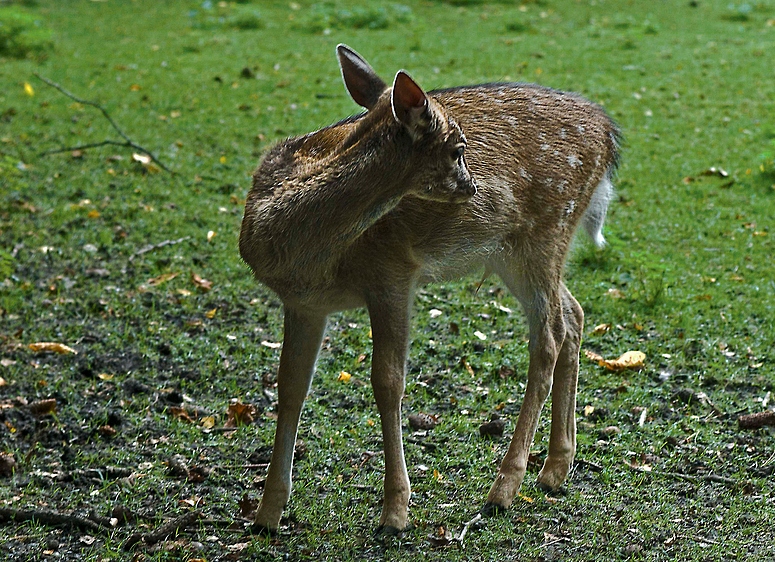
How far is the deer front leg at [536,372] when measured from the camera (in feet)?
15.7

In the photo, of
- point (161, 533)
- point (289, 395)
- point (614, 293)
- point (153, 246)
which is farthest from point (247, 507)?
point (153, 246)

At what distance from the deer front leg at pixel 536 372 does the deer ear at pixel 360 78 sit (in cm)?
132

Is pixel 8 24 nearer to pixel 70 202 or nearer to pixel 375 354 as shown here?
pixel 70 202

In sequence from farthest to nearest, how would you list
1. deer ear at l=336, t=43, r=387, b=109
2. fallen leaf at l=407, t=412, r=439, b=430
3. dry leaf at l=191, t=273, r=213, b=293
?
dry leaf at l=191, t=273, r=213, b=293 → fallen leaf at l=407, t=412, r=439, b=430 → deer ear at l=336, t=43, r=387, b=109

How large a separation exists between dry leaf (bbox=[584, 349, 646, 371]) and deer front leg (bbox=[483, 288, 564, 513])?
1.27 m

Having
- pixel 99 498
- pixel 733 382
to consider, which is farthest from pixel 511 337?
pixel 99 498

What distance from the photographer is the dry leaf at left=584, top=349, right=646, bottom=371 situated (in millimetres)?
6062

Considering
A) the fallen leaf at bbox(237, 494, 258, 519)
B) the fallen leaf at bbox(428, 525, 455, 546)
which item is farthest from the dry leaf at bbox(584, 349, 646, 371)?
the fallen leaf at bbox(237, 494, 258, 519)

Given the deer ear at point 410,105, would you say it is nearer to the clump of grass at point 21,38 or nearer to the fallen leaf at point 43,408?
the fallen leaf at point 43,408

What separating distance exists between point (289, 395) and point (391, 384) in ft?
A: 1.69

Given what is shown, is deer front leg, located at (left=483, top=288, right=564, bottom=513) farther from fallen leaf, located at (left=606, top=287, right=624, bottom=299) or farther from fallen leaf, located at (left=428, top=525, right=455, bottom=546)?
fallen leaf, located at (left=606, top=287, right=624, bottom=299)

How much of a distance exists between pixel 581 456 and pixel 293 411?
1549mm

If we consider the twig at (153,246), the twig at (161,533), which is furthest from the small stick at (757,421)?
the twig at (153,246)

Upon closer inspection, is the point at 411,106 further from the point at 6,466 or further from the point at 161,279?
the point at 161,279
